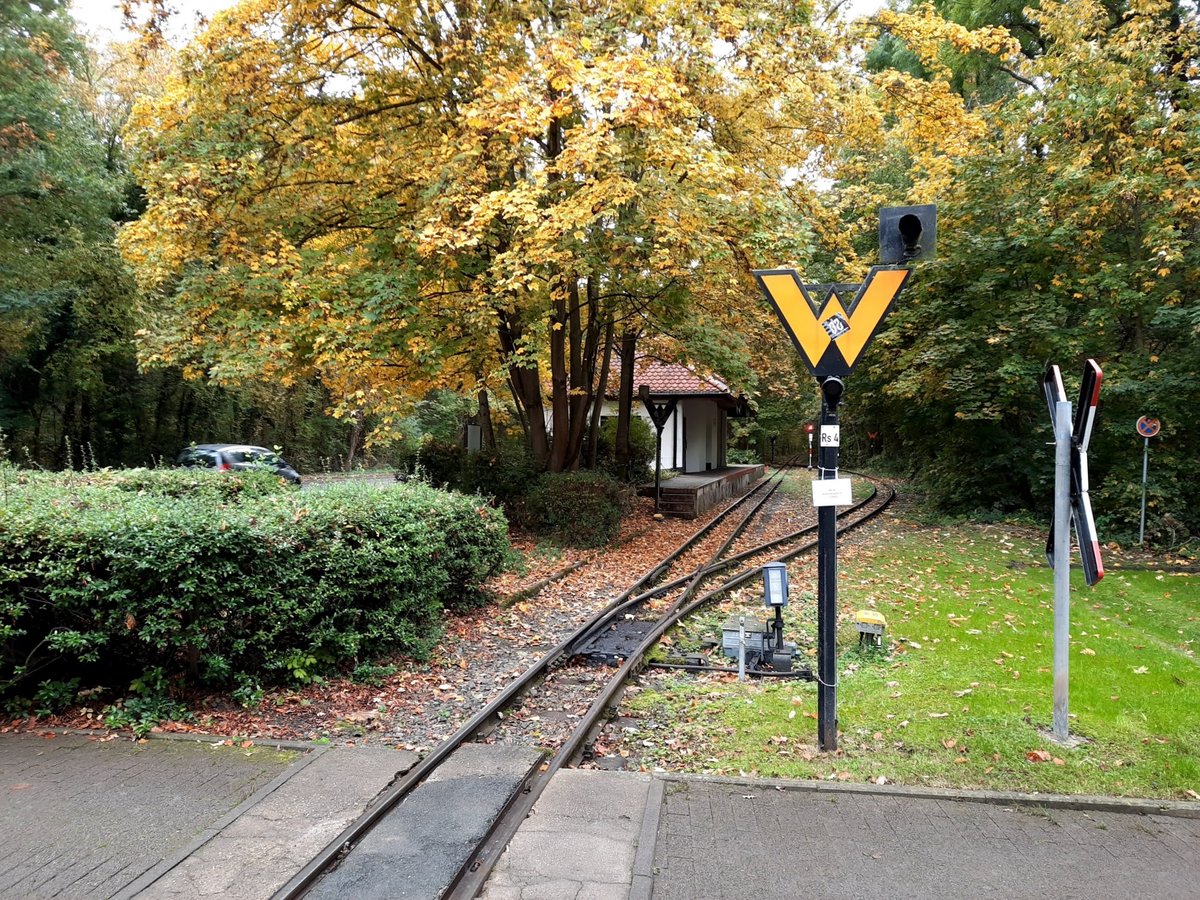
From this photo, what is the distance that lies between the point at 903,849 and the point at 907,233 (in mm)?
3616

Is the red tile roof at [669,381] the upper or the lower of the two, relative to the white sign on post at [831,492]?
upper

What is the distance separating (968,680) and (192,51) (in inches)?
494

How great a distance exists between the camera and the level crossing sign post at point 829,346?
466 cm

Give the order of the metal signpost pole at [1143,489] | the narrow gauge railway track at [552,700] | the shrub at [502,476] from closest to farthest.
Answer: the narrow gauge railway track at [552,700], the metal signpost pole at [1143,489], the shrub at [502,476]

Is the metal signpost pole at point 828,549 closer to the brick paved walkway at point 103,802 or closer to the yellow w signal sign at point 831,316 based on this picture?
the yellow w signal sign at point 831,316

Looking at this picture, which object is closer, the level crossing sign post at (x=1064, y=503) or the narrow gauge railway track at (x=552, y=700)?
the narrow gauge railway track at (x=552, y=700)

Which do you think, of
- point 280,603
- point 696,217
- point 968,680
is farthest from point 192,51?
point 968,680

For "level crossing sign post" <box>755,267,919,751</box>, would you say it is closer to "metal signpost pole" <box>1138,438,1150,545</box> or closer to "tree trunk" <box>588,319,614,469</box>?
"metal signpost pole" <box>1138,438,1150,545</box>

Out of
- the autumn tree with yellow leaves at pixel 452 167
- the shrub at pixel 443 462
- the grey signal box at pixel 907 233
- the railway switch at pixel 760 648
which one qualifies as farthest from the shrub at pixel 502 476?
the grey signal box at pixel 907 233

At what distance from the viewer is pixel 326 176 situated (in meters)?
11.9

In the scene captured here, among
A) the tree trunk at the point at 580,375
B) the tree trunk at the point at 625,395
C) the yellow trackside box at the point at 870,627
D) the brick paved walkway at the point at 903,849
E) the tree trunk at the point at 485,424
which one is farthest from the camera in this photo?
the tree trunk at the point at 625,395

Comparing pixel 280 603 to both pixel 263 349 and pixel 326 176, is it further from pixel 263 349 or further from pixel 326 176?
pixel 326 176

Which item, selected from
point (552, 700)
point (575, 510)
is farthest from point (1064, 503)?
point (575, 510)

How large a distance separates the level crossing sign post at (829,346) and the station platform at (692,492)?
Result: 14.3 metres
